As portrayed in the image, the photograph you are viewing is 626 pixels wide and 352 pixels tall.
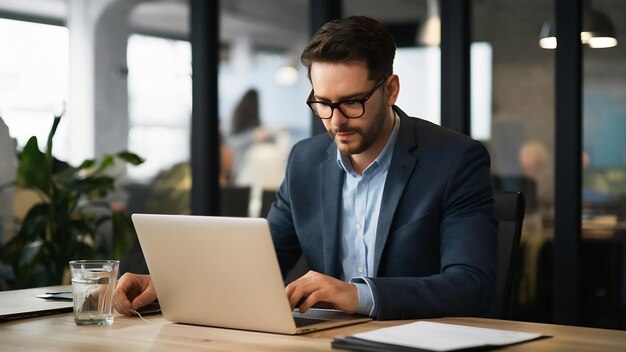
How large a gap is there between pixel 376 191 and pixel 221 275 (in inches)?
29.5

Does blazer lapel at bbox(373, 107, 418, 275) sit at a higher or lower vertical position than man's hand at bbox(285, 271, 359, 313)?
higher

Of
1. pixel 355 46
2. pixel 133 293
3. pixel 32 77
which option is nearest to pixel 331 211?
pixel 355 46

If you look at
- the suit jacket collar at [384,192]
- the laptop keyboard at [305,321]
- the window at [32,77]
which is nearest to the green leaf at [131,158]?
the window at [32,77]

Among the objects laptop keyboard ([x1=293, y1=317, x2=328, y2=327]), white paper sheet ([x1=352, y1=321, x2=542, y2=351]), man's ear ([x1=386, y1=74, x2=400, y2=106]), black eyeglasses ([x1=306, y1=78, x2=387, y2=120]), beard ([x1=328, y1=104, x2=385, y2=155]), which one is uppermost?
man's ear ([x1=386, y1=74, x2=400, y2=106])

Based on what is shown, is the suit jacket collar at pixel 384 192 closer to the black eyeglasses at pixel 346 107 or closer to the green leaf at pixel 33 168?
the black eyeglasses at pixel 346 107

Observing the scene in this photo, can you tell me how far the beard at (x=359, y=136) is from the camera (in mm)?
2262

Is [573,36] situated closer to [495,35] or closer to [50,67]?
[495,35]

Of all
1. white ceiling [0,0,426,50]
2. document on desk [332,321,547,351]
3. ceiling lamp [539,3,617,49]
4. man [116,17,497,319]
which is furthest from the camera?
white ceiling [0,0,426,50]

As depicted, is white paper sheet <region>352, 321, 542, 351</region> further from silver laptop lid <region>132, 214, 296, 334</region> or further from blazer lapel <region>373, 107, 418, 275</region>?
blazer lapel <region>373, 107, 418, 275</region>

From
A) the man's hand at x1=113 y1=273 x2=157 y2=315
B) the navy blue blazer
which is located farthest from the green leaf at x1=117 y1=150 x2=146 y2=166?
the man's hand at x1=113 y1=273 x2=157 y2=315

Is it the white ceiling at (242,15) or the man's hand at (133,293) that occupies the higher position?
the white ceiling at (242,15)

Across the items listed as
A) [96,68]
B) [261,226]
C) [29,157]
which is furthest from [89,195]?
[261,226]

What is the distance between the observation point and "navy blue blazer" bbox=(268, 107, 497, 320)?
81.7 inches

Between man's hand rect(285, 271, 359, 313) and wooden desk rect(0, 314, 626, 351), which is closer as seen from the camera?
wooden desk rect(0, 314, 626, 351)
